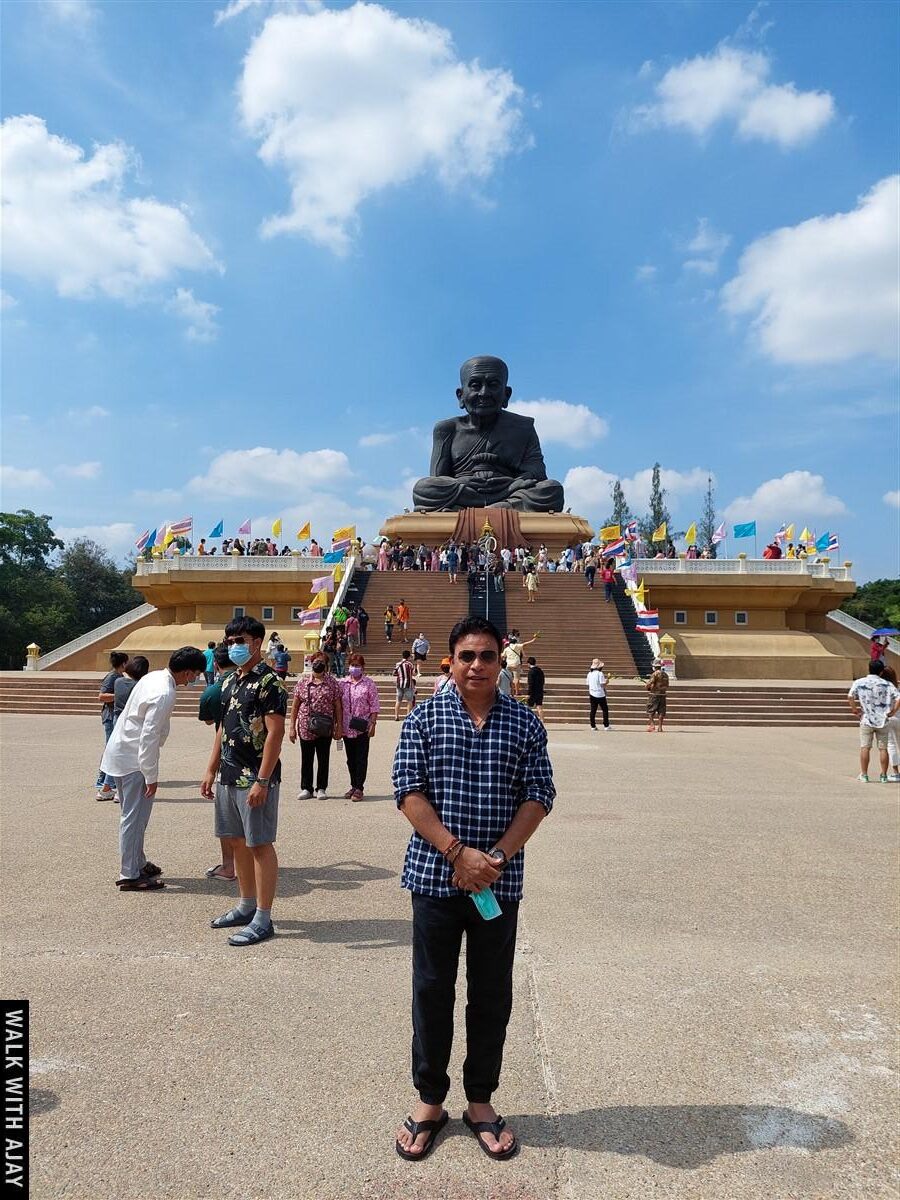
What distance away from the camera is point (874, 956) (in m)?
4.10

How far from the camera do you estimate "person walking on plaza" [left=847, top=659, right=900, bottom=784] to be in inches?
368

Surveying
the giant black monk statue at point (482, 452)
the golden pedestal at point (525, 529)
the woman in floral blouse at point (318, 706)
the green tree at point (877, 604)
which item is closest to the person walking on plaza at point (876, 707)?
the woman in floral blouse at point (318, 706)

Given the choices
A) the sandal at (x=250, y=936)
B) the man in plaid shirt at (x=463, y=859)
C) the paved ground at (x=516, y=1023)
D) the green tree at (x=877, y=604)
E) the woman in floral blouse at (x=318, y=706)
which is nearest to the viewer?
the paved ground at (x=516, y=1023)

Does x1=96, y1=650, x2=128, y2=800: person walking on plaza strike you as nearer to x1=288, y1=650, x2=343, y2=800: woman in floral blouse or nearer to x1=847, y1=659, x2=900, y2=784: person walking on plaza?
x1=288, y1=650, x2=343, y2=800: woman in floral blouse

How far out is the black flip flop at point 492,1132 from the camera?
2.50 meters

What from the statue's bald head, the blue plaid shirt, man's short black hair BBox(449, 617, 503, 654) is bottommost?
the blue plaid shirt

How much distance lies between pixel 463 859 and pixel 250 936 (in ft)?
7.03

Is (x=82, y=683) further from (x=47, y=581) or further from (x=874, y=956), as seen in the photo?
(x=47, y=581)

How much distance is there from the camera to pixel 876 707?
9.46 meters

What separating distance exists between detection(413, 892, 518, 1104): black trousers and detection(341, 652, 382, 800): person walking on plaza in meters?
5.61

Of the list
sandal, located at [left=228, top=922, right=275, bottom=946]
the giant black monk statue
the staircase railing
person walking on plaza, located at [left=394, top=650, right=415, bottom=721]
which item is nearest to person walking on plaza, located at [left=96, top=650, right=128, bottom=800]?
sandal, located at [left=228, top=922, right=275, bottom=946]

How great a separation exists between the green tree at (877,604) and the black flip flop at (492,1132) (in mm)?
44682

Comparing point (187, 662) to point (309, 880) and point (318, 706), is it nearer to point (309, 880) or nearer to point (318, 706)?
point (309, 880)

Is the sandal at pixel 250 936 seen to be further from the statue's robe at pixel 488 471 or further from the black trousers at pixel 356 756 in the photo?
the statue's robe at pixel 488 471
